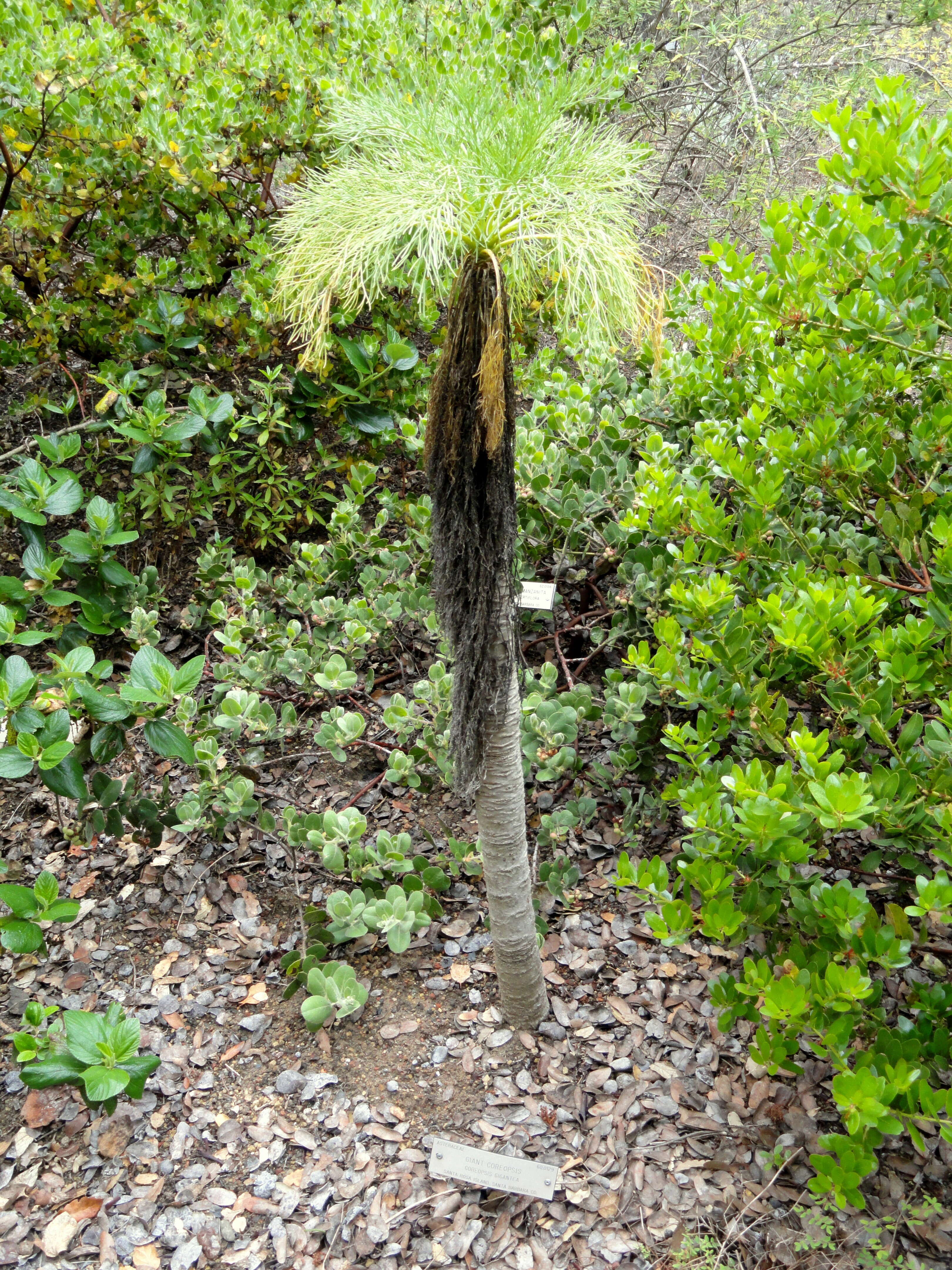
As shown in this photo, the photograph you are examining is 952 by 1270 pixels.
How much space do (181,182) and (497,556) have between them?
2004 mm

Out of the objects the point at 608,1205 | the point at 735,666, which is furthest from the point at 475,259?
the point at 608,1205

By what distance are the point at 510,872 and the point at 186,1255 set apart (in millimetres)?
954

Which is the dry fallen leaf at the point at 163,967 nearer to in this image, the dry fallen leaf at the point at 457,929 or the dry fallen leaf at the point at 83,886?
the dry fallen leaf at the point at 83,886

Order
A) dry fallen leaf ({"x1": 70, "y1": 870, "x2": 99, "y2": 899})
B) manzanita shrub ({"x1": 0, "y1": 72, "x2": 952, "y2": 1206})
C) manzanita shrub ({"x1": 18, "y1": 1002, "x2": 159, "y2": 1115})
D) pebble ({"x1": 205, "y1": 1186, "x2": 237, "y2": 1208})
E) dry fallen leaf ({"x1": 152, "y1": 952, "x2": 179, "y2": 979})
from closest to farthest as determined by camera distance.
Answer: manzanita shrub ({"x1": 0, "y1": 72, "x2": 952, "y2": 1206}) < manzanita shrub ({"x1": 18, "y1": 1002, "x2": 159, "y2": 1115}) < pebble ({"x1": 205, "y1": 1186, "x2": 237, "y2": 1208}) < dry fallen leaf ({"x1": 152, "y1": 952, "x2": 179, "y2": 979}) < dry fallen leaf ({"x1": 70, "y1": 870, "x2": 99, "y2": 899})

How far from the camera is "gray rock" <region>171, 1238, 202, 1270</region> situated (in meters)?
1.58

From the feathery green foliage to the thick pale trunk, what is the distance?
2.27 feet

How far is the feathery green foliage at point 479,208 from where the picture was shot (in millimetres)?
1178

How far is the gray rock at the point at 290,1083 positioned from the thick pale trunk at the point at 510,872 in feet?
1.59

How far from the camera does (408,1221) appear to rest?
1653 millimetres

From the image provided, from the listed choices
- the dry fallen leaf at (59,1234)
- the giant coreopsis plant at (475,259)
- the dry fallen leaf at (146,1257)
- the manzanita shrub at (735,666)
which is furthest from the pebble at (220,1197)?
the giant coreopsis plant at (475,259)

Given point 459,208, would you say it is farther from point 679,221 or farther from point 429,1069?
point 679,221

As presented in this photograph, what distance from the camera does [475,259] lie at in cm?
118

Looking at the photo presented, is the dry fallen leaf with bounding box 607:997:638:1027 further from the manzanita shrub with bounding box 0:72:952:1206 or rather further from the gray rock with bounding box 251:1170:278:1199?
the gray rock with bounding box 251:1170:278:1199

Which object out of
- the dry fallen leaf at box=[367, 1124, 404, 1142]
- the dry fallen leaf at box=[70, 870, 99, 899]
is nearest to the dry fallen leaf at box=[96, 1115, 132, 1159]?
the dry fallen leaf at box=[367, 1124, 404, 1142]
